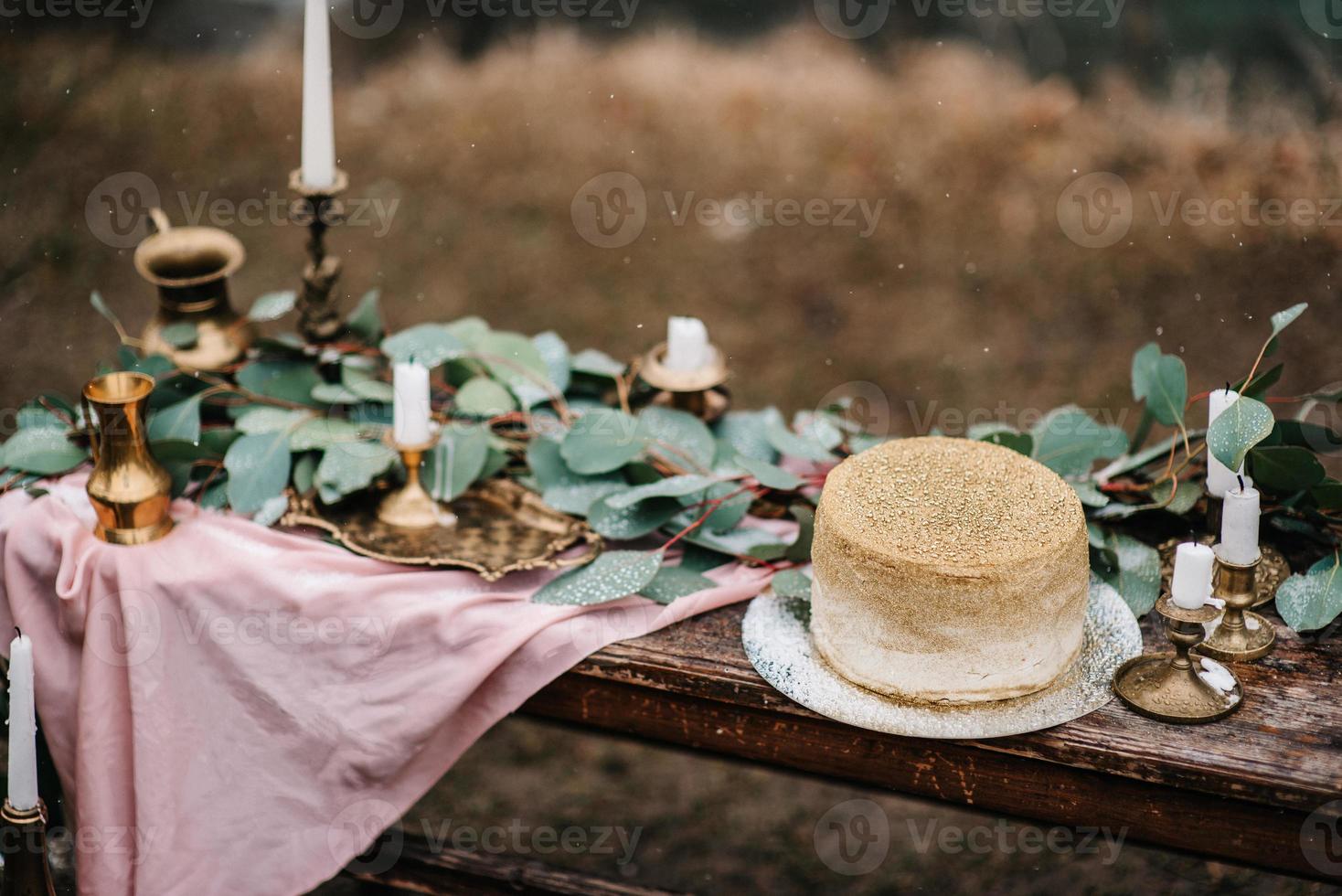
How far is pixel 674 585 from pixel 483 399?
0.41 m

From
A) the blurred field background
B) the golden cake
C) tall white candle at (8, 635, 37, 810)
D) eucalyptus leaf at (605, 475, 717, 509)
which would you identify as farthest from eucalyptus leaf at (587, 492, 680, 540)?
the blurred field background

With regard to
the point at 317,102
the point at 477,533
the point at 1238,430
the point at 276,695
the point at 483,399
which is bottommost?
the point at 276,695

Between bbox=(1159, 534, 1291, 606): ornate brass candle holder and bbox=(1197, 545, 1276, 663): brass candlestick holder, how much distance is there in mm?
60

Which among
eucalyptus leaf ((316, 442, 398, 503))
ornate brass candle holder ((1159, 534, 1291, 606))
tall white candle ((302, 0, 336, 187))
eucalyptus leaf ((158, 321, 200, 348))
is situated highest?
tall white candle ((302, 0, 336, 187))

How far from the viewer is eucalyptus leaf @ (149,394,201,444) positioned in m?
1.55

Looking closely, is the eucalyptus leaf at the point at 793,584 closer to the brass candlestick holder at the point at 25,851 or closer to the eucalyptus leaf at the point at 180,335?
the brass candlestick holder at the point at 25,851

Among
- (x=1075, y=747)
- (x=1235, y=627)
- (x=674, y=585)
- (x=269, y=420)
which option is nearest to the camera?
(x=1075, y=747)

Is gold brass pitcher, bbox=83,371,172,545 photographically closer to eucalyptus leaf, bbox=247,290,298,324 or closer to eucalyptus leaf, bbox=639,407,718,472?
eucalyptus leaf, bbox=247,290,298,324

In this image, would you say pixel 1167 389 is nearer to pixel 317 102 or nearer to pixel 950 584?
pixel 950 584

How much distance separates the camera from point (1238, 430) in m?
1.23

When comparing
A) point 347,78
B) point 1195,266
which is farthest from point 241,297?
point 1195,266

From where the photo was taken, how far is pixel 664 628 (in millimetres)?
1354

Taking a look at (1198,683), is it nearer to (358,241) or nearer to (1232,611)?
(1232,611)

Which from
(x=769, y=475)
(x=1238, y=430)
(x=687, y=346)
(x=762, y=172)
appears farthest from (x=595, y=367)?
(x=762, y=172)
